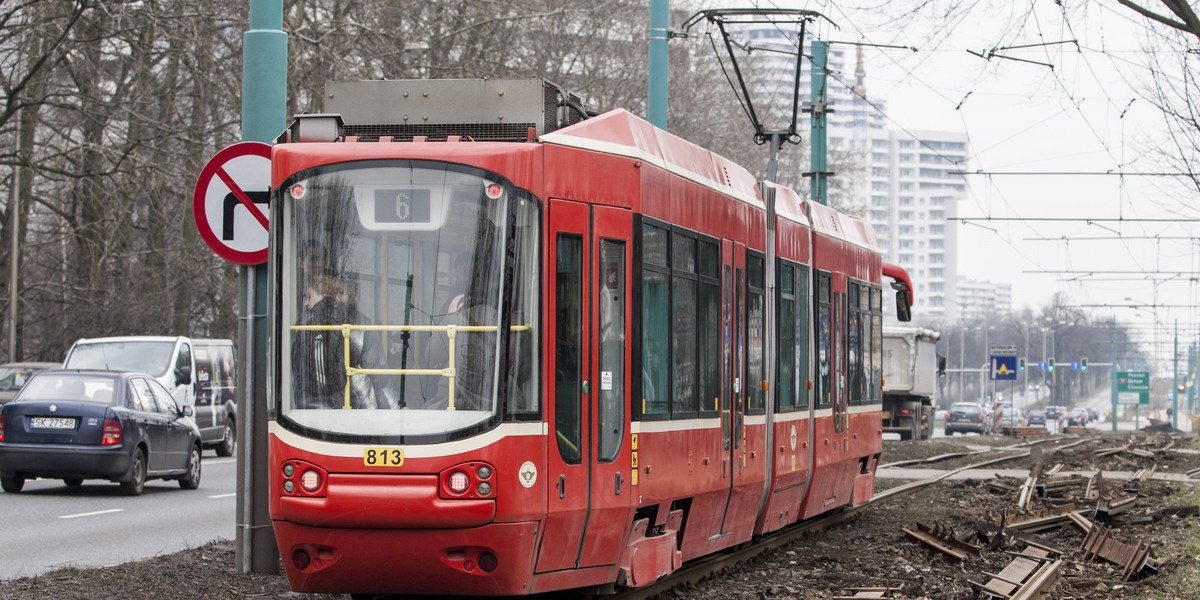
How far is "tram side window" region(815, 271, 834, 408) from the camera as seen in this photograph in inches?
567

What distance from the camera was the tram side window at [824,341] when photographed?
47.3 ft

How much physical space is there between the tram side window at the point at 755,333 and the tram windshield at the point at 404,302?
388 centimetres

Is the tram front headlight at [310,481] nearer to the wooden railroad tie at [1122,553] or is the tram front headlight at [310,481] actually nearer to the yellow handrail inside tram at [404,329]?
the yellow handrail inside tram at [404,329]

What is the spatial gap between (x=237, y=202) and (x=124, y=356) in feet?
58.5

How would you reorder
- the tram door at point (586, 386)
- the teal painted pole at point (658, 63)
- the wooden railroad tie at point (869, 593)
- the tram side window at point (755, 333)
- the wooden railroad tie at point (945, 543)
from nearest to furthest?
the tram door at point (586, 386) < the wooden railroad tie at point (869, 593) < the tram side window at point (755, 333) < the wooden railroad tie at point (945, 543) < the teal painted pole at point (658, 63)

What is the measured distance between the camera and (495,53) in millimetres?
30219

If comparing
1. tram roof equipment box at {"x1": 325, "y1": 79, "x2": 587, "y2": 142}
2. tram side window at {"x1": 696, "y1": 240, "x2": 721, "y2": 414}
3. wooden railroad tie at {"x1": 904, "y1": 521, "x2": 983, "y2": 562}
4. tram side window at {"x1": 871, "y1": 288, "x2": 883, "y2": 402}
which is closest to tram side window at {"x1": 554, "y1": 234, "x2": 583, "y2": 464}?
tram roof equipment box at {"x1": 325, "y1": 79, "x2": 587, "y2": 142}

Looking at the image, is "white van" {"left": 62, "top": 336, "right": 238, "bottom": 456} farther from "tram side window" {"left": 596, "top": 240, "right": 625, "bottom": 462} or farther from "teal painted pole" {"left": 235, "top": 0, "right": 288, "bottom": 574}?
"tram side window" {"left": 596, "top": 240, "right": 625, "bottom": 462}

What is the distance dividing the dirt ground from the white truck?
2203 centimetres

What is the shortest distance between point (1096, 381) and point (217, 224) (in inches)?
5537

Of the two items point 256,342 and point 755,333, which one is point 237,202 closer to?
point 256,342

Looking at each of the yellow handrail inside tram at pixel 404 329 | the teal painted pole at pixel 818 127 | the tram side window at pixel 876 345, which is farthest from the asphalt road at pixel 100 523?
the teal painted pole at pixel 818 127


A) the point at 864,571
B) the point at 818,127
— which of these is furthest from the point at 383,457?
the point at 818,127

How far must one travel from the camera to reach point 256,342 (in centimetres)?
934
